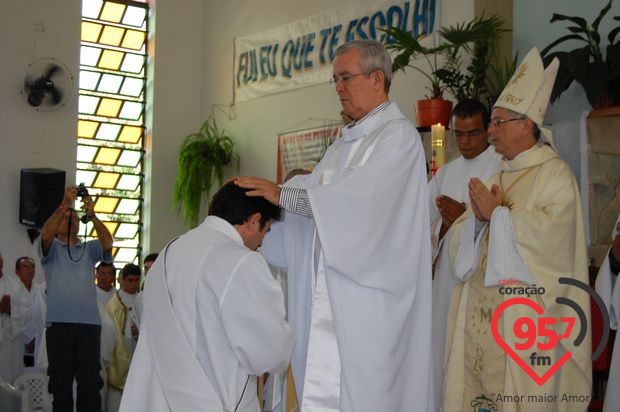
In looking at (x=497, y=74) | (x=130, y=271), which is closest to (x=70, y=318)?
(x=130, y=271)

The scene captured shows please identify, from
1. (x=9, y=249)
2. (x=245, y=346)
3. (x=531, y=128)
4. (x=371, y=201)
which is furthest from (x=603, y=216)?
(x=9, y=249)

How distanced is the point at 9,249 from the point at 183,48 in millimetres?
3591

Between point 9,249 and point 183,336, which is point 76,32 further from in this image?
point 183,336

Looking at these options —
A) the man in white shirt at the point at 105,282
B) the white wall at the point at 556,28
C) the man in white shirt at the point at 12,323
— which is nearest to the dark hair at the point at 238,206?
the white wall at the point at 556,28

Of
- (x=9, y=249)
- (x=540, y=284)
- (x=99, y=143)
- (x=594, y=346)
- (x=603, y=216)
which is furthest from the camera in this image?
(x=99, y=143)

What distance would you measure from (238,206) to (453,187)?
228cm

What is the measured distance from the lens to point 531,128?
4340mm

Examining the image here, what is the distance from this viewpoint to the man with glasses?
4098mm

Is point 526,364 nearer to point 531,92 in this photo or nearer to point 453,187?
point 531,92

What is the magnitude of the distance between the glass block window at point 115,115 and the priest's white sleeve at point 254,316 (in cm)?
892

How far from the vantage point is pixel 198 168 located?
1123 cm

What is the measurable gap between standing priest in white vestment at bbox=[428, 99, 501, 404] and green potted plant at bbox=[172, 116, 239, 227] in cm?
602

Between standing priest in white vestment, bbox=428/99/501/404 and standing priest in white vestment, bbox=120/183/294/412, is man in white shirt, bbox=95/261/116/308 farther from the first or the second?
standing priest in white vestment, bbox=120/183/294/412

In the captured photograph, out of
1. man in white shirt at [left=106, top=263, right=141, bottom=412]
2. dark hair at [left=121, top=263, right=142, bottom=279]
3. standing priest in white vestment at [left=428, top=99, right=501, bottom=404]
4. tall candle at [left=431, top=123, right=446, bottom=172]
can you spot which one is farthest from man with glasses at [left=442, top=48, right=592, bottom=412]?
dark hair at [left=121, top=263, right=142, bottom=279]
